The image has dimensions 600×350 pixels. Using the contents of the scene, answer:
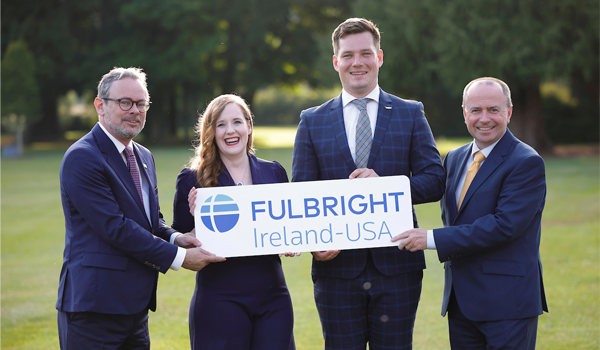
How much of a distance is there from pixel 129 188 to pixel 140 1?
113ft

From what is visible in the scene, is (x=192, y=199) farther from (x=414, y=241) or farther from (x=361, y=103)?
(x=414, y=241)

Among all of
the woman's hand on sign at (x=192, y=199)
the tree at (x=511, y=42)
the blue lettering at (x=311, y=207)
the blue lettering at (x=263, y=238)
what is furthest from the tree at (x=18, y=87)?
the blue lettering at (x=311, y=207)

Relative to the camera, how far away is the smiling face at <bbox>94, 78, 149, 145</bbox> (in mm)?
3484

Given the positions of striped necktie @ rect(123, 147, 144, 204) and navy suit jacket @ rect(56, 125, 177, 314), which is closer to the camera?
navy suit jacket @ rect(56, 125, 177, 314)

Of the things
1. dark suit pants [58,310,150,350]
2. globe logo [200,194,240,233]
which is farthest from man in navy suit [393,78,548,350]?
dark suit pants [58,310,150,350]

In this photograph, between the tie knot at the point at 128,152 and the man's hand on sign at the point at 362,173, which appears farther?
the tie knot at the point at 128,152

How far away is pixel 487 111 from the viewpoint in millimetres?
3412

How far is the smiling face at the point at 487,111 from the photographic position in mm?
3395

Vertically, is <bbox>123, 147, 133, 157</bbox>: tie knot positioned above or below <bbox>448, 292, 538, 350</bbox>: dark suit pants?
above

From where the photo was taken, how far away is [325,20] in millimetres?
43312

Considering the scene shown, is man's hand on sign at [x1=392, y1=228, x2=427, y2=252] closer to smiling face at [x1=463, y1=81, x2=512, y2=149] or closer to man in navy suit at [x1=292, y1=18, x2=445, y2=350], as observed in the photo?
man in navy suit at [x1=292, y1=18, x2=445, y2=350]

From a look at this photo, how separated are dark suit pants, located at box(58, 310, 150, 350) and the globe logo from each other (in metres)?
0.80

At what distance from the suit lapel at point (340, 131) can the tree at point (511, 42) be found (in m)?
21.6

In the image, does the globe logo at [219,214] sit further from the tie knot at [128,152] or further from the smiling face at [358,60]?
the smiling face at [358,60]
